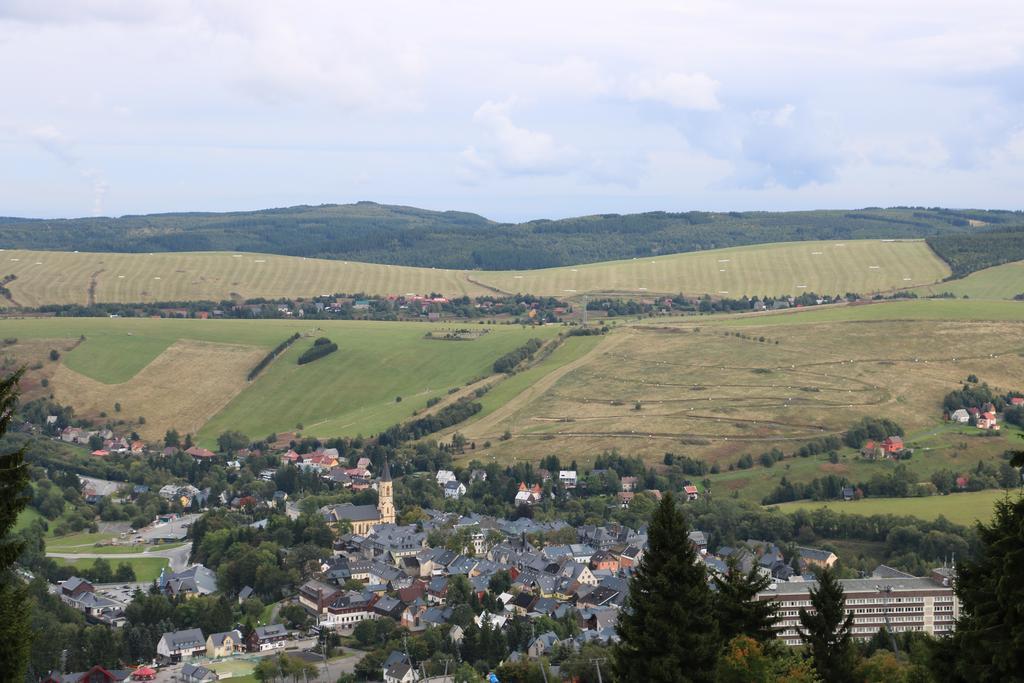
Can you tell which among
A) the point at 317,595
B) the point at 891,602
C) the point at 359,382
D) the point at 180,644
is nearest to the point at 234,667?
the point at 180,644

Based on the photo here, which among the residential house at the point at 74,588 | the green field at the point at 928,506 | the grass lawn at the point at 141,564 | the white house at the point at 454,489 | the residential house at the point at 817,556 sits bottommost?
the grass lawn at the point at 141,564

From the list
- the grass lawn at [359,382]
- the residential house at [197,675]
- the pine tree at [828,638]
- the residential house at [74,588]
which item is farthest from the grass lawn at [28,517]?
the pine tree at [828,638]

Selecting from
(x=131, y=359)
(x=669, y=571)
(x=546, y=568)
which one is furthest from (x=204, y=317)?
(x=669, y=571)

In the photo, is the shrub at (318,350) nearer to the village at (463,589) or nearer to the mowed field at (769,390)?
the mowed field at (769,390)

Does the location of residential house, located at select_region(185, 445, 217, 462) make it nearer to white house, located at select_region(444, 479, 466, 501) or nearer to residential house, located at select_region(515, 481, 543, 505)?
white house, located at select_region(444, 479, 466, 501)

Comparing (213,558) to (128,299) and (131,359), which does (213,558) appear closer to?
(131,359)

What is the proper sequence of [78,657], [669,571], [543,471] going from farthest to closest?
[543,471], [78,657], [669,571]
